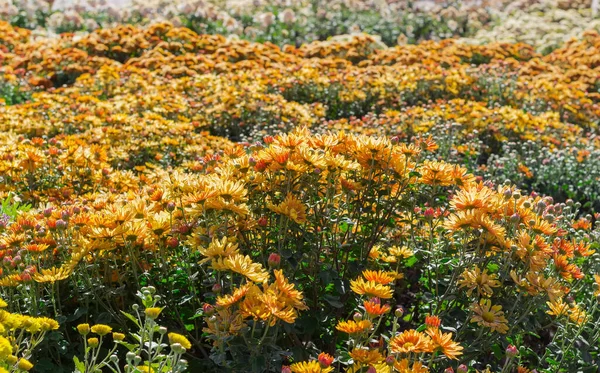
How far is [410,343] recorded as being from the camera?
1989 millimetres

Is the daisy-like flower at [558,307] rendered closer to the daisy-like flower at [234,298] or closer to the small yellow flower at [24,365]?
the daisy-like flower at [234,298]

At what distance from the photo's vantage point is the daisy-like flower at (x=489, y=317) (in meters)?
2.27

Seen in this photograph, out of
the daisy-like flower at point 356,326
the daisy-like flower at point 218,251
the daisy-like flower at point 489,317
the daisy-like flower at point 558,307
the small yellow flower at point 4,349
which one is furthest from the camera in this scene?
the daisy-like flower at point 558,307

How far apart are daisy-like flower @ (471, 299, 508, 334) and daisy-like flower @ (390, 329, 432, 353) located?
0.33m

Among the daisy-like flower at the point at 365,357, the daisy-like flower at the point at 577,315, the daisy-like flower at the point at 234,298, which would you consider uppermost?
the daisy-like flower at the point at 234,298

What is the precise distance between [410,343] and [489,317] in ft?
1.40

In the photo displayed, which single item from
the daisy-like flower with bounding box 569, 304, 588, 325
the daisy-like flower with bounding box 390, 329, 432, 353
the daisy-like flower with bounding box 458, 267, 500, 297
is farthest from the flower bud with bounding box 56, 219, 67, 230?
the daisy-like flower with bounding box 569, 304, 588, 325

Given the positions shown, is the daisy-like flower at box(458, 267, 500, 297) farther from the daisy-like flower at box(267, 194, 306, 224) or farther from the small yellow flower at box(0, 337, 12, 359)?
the small yellow flower at box(0, 337, 12, 359)

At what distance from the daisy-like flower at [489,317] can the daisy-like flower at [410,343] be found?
328 millimetres

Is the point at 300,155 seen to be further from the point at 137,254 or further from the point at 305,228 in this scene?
the point at 137,254

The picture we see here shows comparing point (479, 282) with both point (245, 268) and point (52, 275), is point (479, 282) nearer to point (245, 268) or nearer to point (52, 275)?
point (245, 268)

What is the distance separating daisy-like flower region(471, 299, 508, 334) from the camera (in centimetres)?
227

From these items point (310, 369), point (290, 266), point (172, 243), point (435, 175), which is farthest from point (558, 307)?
point (172, 243)

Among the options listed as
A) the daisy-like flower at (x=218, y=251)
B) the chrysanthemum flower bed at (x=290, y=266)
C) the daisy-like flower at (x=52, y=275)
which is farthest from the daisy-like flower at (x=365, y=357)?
the daisy-like flower at (x=52, y=275)
